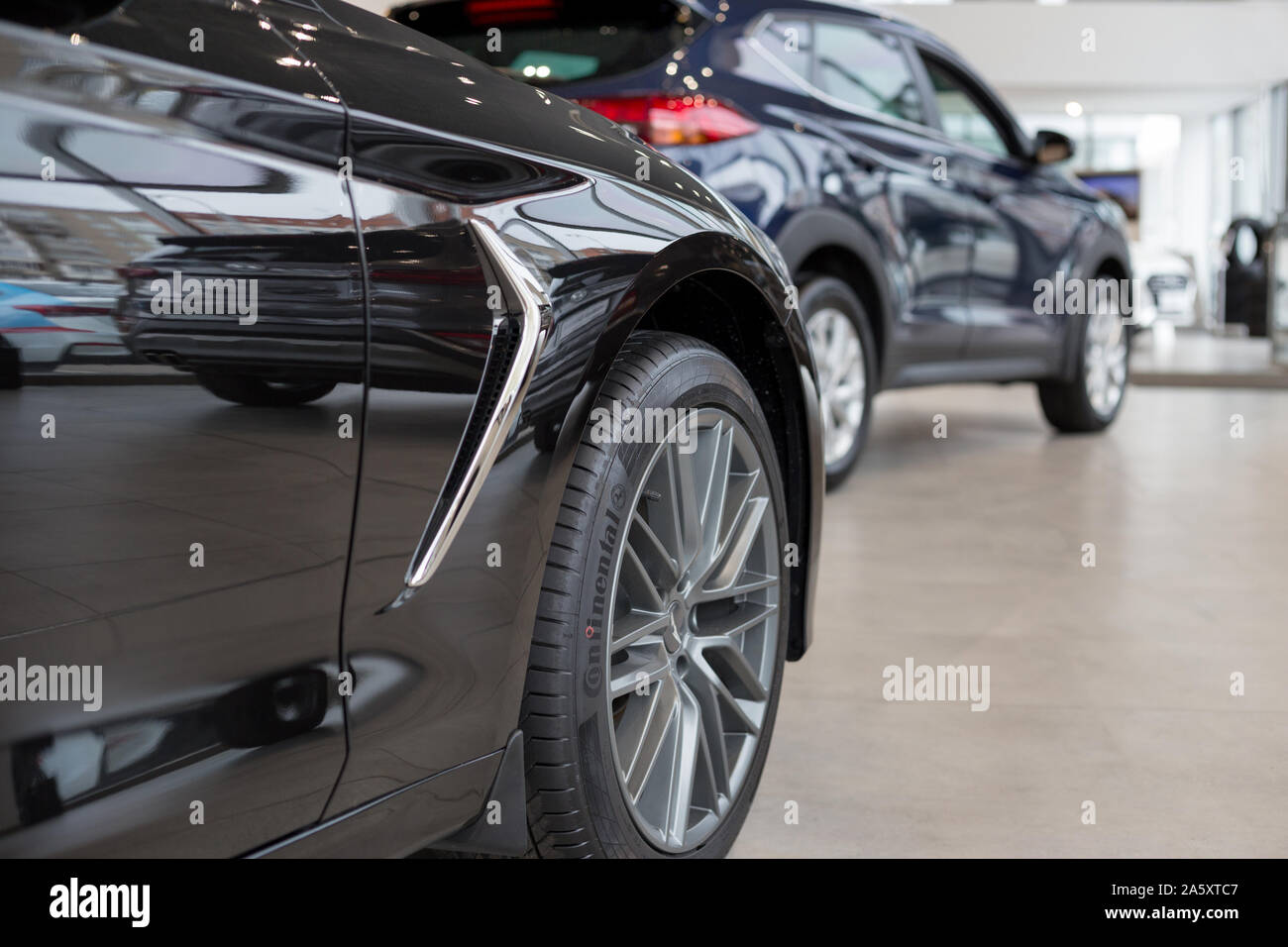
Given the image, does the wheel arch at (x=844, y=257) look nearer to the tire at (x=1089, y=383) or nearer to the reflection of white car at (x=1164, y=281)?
the tire at (x=1089, y=383)

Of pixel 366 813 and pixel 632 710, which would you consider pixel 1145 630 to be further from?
pixel 366 813

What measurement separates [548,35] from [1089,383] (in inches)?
145

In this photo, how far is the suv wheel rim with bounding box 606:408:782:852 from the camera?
5.31 feet

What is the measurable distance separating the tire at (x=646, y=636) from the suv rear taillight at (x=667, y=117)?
6.79ft

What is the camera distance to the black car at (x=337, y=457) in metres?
0.92

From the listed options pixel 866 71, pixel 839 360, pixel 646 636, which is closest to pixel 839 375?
pixel 839 360

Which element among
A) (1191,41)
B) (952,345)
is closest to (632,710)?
(952,345)

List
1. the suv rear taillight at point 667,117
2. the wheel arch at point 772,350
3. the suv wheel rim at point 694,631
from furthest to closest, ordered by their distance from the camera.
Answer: the suv rear taillight at point 667,117, the wheel arch at point 772,350, the suv wheel rim at point 694,631

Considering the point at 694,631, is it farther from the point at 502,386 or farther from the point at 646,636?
the point at 502,386

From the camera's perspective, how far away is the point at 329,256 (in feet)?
3.59

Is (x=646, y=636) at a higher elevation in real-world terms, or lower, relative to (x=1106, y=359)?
lower

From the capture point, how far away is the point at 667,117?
12.4 feet

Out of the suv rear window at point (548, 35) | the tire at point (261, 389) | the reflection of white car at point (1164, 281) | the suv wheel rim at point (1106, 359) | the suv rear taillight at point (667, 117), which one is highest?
the reflection of white car at point (1164, 281)

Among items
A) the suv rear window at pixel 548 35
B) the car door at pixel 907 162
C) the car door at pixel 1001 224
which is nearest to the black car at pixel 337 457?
the suv rear window at pixel 548 35
